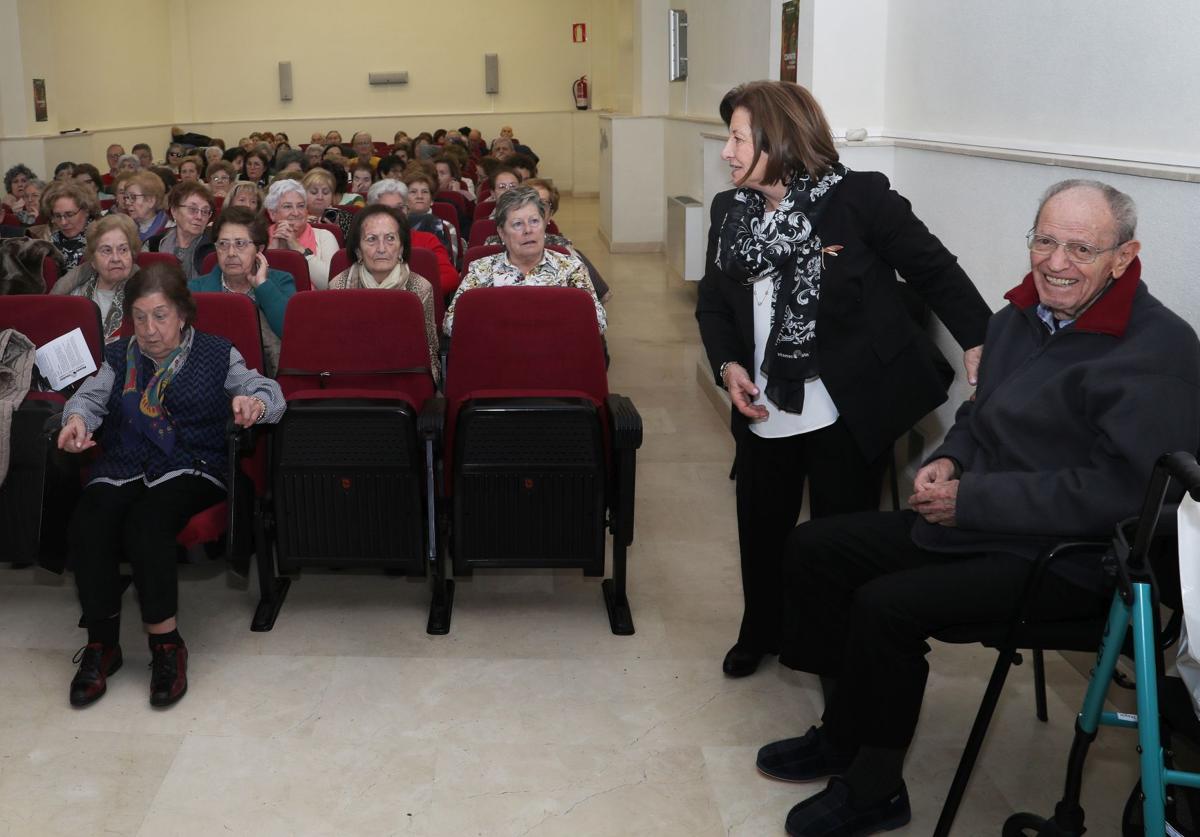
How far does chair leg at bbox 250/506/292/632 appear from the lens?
3.30 meters

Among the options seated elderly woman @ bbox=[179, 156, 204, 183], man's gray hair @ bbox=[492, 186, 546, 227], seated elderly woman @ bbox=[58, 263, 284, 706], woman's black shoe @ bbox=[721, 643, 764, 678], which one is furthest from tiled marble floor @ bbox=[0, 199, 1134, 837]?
seated elderly woman @ bbox=[179, 156, 204, 183]

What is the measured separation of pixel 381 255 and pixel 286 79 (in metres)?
17.1

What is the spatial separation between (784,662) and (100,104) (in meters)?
16.3

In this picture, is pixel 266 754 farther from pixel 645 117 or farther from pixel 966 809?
pixel 645 117

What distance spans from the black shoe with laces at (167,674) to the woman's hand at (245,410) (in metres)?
0.62

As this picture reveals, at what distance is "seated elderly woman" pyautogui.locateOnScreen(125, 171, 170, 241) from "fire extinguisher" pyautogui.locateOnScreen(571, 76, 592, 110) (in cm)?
1383

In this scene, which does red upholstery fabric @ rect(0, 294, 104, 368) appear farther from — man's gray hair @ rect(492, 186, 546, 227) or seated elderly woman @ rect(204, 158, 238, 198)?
seated elderly woman @ rect(204, 158, 238, 198)

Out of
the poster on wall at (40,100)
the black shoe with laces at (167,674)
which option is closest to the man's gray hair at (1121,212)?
the black shoe with laces at (167,674)

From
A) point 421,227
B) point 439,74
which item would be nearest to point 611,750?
point 421,227

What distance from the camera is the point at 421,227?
240 inches

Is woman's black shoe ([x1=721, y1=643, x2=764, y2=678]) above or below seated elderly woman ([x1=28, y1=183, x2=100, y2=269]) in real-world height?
below

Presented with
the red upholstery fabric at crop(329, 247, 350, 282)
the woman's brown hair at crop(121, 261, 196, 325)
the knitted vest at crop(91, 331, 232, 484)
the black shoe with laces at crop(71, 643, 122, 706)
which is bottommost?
the black shoe with laces at crop(71, 643, 122, 706)

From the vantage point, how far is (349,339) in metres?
3.67

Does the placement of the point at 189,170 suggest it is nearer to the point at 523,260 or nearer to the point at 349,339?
the point at 523,260
